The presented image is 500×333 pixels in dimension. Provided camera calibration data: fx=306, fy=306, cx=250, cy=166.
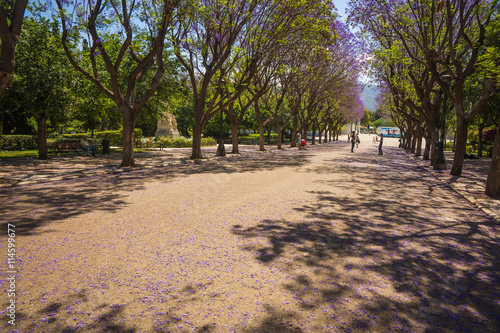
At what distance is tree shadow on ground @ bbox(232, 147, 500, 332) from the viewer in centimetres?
295

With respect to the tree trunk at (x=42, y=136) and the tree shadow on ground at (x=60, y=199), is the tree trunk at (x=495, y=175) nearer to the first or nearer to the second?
the tree shadow on ground at (x=60, y=199)

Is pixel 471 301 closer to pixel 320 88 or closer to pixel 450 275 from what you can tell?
pixel 450 275

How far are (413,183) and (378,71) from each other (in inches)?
758

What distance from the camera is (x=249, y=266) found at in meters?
3.88

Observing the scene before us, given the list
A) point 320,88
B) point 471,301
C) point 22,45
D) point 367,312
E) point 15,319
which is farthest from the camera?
point 320,88

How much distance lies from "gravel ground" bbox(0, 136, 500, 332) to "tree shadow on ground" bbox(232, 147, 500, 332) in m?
0.02

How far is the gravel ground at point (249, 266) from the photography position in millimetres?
2820

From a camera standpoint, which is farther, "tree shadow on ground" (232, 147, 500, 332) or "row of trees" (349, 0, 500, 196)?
"row of trees" (349, 0, 500, 196)

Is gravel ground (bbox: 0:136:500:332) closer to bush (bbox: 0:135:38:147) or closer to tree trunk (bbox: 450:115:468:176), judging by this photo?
tree trunk (bbox: 450:115:468:176)

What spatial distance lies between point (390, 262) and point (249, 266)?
191 centimetres

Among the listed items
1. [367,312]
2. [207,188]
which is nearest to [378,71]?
[207,188]

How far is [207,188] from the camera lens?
30.7 ft

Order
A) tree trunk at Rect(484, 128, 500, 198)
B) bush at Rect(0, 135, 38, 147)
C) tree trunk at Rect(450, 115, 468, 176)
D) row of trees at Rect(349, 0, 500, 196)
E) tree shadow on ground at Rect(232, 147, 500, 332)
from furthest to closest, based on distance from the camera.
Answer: bush at Rect(0, 135, 38, 147) < tree trunk at Rect(450, 115, 468, 176) < row of trees at Rect(349, 0, 500, 196) < tree trunk at Rect(484, 128, 500, 198) < tree shadow on ground at Rect(232, 147, 500, 332)

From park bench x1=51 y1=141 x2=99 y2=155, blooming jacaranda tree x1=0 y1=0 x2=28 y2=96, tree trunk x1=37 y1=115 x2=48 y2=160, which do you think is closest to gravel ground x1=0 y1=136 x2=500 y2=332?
blooming jacaranda tree x1=0 y1=0 x2=28 y2=96
